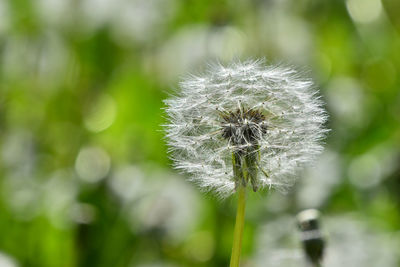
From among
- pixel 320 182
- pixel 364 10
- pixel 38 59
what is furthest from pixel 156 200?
pixel 364 10

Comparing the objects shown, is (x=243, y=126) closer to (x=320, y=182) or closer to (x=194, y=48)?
Answer: (x=320, y=182)

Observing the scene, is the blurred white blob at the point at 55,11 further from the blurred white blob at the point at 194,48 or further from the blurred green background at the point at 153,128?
the blurred white blob at the point at 194,48

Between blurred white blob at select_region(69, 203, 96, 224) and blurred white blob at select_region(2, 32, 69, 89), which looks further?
blurred white blob at select_region(2, 32, 69, 89)

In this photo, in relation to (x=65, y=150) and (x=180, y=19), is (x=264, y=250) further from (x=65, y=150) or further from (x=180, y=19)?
(x=180, y=19)

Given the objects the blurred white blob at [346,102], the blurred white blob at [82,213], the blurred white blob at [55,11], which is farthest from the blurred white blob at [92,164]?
the blurred white blob at [55,11]

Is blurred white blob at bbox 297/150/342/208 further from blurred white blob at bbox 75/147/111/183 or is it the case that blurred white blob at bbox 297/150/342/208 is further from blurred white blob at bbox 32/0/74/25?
blurred white blob at bbox 32/0/74/25

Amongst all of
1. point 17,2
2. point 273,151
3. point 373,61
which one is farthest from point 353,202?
point 17,2

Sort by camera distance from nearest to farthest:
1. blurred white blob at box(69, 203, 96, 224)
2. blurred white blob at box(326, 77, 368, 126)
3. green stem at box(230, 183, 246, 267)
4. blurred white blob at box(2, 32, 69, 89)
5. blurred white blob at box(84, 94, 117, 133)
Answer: green stem at box(230, 183, 246, 267) < blurred white blob at box(69, 203, 96, 224) < blurred white blob at box(326, 77, 368, 126) < blurred white blob at box(84, 94, 117, 133) < blurred white blob at box(2, 32, 69, 89)

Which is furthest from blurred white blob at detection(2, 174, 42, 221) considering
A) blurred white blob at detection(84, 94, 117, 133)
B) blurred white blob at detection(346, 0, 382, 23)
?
blurred white blob at detection(346, 0, 382, 23)
